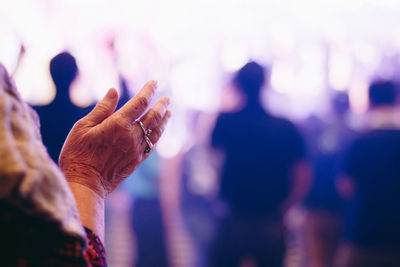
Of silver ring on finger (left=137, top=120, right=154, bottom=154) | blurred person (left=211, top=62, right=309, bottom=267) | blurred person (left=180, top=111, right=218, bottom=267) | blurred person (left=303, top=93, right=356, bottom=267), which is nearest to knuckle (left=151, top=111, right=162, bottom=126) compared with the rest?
silver ring on finger (left=137, top=120, right=154, bottom=154)

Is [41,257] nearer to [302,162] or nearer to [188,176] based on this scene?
[302,162]

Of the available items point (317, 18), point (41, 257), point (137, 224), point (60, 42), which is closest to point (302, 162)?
point (137, 224)

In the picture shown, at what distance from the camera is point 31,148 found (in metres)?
0.53

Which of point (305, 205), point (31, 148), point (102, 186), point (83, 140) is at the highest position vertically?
point (31, 148)

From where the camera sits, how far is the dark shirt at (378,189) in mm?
2471

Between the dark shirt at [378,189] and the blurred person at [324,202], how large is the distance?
2.23 feet

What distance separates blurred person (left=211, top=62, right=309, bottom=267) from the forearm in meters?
1.59

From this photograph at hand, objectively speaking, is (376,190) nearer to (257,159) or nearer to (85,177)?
Answer: (257,159)

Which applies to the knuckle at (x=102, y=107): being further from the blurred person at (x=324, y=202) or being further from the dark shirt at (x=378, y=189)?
the blurred person at (x=324, y=202)

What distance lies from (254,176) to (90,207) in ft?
5.38

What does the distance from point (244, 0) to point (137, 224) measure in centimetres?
315

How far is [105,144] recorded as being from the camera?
0.94m

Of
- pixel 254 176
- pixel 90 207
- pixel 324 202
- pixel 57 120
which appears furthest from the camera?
pixel 324 202

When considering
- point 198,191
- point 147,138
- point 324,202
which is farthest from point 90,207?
point 198,191
